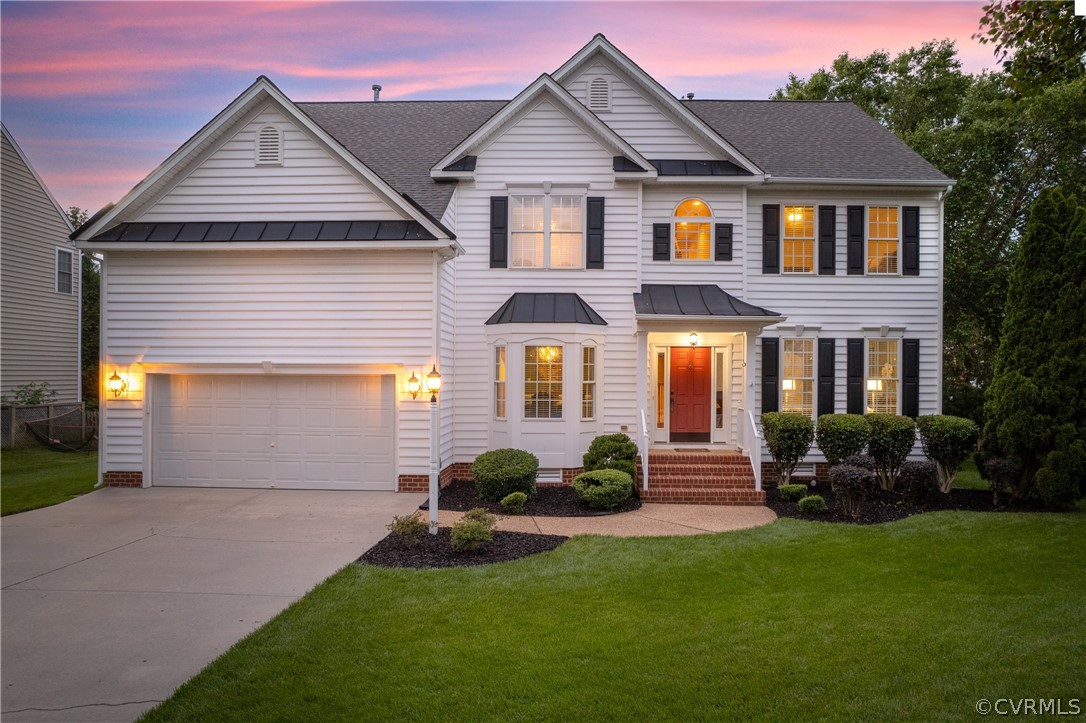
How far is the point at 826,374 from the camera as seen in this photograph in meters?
14.3

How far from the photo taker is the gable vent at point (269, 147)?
1257 centimetres

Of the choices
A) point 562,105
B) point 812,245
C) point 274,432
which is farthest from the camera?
point 812,245

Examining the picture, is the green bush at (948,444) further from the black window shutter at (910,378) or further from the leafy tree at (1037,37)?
the leafy tree at (1037,37)

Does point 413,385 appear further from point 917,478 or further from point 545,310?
point 917,478

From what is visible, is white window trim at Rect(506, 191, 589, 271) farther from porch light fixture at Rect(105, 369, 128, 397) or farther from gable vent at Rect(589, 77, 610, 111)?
porch light fixture at Rect(105, 369, 128, 397)

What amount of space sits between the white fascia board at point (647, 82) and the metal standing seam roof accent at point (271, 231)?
208 inches

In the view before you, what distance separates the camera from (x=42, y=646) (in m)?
5.58

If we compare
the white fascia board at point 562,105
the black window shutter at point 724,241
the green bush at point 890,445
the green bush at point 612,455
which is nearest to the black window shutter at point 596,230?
the white fascia board at point 562,105

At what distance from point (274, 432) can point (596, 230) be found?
794 cm

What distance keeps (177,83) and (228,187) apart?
6.72 metres

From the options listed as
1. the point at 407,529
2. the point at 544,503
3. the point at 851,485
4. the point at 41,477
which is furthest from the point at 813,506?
the point at 41,477

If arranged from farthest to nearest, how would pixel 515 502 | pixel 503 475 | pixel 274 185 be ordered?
1. pixel 274 185
2. pixel 503 475
3. pixel 515 502

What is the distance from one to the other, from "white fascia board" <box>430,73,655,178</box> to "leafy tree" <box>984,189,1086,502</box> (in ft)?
23.9

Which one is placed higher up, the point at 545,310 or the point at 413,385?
the point at 545,310
